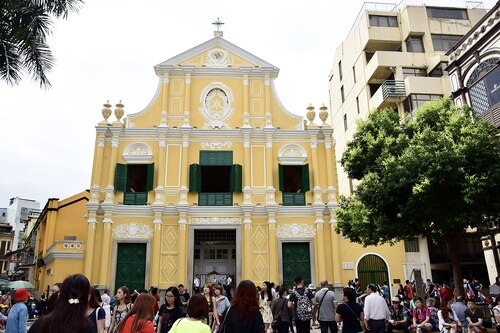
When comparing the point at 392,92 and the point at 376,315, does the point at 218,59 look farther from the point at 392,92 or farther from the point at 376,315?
the point at 376,315

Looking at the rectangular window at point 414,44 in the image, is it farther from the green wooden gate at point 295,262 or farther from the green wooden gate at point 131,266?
the green wooden gate at point 131,266

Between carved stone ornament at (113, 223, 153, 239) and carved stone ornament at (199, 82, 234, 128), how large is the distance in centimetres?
594

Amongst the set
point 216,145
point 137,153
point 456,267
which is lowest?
point 456,267

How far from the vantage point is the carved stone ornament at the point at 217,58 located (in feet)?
71.9

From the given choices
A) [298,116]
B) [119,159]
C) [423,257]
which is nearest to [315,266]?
[423,257]

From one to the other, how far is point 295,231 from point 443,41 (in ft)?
58.4

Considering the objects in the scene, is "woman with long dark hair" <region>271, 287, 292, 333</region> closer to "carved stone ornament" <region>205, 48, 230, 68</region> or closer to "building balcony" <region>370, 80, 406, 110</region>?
"carved stone ornament" <region>205, 48, 230, 68</region>

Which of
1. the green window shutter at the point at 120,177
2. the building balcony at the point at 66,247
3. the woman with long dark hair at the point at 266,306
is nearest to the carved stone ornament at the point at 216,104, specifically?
the green window shutter at the point at 120,177

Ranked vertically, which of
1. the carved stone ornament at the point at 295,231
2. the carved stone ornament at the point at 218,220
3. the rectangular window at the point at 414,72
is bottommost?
the carved stone ornament at the point at 295,231

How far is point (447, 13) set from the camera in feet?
93.9

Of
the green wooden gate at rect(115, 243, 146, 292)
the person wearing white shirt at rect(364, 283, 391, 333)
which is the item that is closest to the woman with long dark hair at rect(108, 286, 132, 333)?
the person wearing white shirt at rect(364, 283, 391, 333)

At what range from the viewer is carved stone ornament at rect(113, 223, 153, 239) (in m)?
19.0

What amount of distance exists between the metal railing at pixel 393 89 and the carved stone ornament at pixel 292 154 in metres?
8.30

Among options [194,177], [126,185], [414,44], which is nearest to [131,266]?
[126,185]
